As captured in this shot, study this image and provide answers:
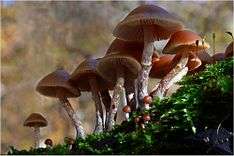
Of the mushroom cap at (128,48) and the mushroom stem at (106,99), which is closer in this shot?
the mushroom cap at (128,48)

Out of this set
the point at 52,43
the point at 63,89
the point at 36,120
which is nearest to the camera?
the point at 63,89

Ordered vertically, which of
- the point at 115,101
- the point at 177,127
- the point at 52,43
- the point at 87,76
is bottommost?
the point at 177,127

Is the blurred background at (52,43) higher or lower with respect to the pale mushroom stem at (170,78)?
higher

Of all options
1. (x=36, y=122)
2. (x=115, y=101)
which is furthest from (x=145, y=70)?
(x=36, y=122)

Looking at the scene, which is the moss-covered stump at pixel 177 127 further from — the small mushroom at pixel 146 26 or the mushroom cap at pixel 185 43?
the mushroom cap at pixel 185 43

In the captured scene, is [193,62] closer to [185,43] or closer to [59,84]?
[185,43]

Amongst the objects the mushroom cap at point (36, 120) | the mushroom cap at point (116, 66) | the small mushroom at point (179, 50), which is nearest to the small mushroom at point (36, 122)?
the mushroom cap at point (36, 120)

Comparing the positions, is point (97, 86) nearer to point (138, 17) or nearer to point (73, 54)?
point (138, 17)
